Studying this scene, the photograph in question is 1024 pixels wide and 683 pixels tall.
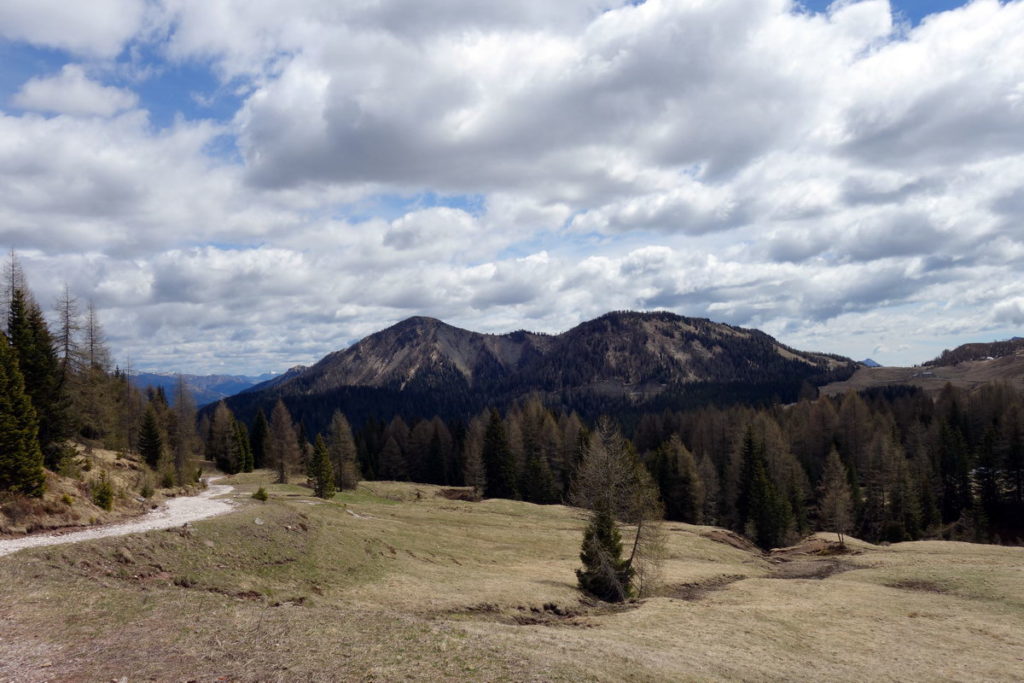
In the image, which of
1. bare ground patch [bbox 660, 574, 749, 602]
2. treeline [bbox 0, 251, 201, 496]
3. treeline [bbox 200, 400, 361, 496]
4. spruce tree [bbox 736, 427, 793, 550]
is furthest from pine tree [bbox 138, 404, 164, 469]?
spruce tree [bbox 736, 427, 793, 550]

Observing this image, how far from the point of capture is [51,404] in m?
42.1

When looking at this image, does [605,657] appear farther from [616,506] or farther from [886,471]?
[886,471]

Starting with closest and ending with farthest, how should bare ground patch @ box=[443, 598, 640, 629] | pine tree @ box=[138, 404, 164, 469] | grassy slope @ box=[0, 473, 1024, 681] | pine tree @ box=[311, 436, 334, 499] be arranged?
grassy slope @ box=[0, 473, 1024, 681]
bare ground patch @ box=[443, 598, 640, 629]
pine tree @ box=[311, 436, 334, 499]
pine tree @ box=[138, 404, 164, 469]

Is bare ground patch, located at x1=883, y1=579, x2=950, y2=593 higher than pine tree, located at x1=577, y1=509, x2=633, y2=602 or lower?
lower

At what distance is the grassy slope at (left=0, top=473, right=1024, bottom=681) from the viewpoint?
15.1 meters

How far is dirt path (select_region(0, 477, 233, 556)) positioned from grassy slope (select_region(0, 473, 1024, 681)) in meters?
2.30

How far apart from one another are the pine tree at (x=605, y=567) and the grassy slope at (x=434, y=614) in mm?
2420

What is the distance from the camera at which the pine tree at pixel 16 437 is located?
99.5 feet

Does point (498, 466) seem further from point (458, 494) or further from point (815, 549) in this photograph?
point (815, 549)

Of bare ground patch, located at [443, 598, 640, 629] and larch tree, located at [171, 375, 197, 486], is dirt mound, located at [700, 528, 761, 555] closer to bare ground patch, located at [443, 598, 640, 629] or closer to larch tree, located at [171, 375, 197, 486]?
bare ground patch, located at [443, 598, 640, 629]

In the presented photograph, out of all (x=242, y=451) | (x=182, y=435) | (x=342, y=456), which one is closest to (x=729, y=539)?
(x=342, y=456)

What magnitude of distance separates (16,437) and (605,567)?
37.0 meters

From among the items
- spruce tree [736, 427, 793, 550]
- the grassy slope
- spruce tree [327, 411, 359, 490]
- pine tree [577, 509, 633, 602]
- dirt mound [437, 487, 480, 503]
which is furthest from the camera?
dirt mound [437, 487, 480, 503]

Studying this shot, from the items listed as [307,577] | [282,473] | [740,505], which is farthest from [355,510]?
[740,505]
